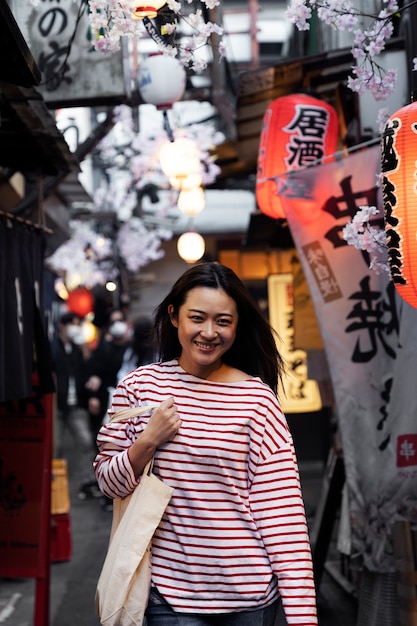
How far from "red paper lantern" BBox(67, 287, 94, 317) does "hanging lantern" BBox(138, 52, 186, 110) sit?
11722 millimetres

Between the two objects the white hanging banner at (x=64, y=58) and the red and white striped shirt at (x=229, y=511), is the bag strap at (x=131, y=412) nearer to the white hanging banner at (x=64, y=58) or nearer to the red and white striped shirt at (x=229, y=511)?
the red and white striped shirt at (x=229, y=511)

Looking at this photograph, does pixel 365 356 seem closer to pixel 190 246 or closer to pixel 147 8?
pixel 147 8

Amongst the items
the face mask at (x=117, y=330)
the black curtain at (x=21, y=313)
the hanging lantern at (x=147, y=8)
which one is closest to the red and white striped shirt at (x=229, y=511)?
the black curtain at (x=21, y=313)

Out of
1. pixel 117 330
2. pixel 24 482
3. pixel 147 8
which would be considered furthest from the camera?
pixel 117 330

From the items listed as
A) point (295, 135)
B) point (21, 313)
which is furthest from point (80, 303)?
point (21, 313)

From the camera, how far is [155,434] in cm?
404

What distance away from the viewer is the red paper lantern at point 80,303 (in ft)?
73.0

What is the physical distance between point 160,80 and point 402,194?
6.29 metres

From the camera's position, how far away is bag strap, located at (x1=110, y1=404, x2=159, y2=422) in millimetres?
4160

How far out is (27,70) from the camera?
540 centimetres

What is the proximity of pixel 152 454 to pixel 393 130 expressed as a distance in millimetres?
2484

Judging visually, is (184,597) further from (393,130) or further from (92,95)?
(92,95)

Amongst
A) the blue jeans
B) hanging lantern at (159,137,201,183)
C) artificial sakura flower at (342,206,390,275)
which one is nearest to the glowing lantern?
hanging lantern at (159,137,201,183)

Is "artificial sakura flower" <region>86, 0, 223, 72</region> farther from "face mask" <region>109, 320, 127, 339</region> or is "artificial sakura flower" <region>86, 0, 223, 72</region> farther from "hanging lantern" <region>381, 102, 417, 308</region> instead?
"face mask" <region>109, 320, 127, 339</region>
